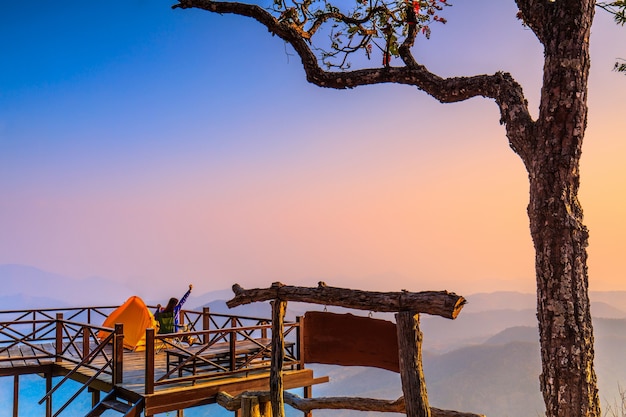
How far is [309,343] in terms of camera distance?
20.2 ft

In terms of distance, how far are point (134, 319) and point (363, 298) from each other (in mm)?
8323

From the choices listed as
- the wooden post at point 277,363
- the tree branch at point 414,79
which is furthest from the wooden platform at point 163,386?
the tree branch at point 414,79

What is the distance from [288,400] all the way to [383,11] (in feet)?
17.1

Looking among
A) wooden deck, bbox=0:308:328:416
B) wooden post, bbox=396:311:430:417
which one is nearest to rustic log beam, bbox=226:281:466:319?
wooden post, bbox=396:311:430:417

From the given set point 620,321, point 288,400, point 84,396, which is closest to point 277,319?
point 288,400

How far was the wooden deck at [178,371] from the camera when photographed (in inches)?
344

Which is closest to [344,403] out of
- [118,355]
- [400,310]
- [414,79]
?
[400,310]

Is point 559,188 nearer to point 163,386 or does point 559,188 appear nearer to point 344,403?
point 344,403

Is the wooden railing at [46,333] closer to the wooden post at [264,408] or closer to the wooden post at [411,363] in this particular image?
the wooden post at [264,408]

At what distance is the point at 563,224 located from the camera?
5.10 meters

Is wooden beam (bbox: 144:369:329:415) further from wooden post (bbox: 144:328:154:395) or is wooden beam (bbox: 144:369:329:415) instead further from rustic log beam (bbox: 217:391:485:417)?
rustic log beam (bbox: 217:391:485:417)

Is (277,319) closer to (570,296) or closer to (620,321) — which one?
(570,296)

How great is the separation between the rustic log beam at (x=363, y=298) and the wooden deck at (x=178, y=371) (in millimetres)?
2692

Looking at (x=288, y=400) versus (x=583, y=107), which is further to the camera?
(x=288, y=400)
